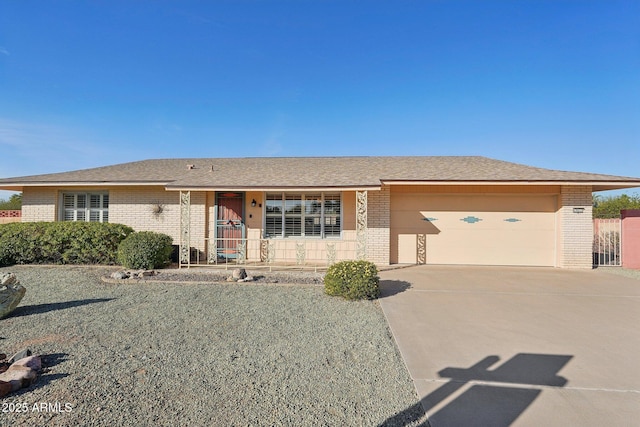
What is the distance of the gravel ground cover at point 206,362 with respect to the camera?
100 inches

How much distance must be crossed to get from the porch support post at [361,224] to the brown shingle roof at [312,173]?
0.44 metres

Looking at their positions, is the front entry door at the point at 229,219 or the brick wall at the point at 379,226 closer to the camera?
the brick wall at the point at 379,226

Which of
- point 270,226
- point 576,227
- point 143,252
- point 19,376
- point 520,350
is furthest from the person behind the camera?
point 270,226

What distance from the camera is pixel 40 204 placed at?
11.1m

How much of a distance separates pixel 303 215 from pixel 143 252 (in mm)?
5074

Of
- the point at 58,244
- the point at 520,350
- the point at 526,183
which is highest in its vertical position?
the point at 526,183

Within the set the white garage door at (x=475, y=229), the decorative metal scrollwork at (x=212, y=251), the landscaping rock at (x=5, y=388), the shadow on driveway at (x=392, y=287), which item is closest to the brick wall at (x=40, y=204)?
the decorative metal scrollwork at (x=212, y=251)

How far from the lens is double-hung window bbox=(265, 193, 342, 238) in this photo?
34.4 feet

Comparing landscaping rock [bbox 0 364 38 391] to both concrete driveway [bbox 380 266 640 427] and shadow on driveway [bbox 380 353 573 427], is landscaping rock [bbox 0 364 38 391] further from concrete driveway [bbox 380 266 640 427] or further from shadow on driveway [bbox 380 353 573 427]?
concrete driveway [bbox 380 266 640 427]

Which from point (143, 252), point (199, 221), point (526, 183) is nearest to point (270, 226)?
point (199, 221)

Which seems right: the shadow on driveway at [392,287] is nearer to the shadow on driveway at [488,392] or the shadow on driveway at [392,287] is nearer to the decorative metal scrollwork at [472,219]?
the shadow on driveway at [488,392]

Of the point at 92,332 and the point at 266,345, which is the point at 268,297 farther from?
the point at 92,332

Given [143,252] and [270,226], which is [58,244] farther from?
[270,226]

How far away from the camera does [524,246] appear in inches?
403
